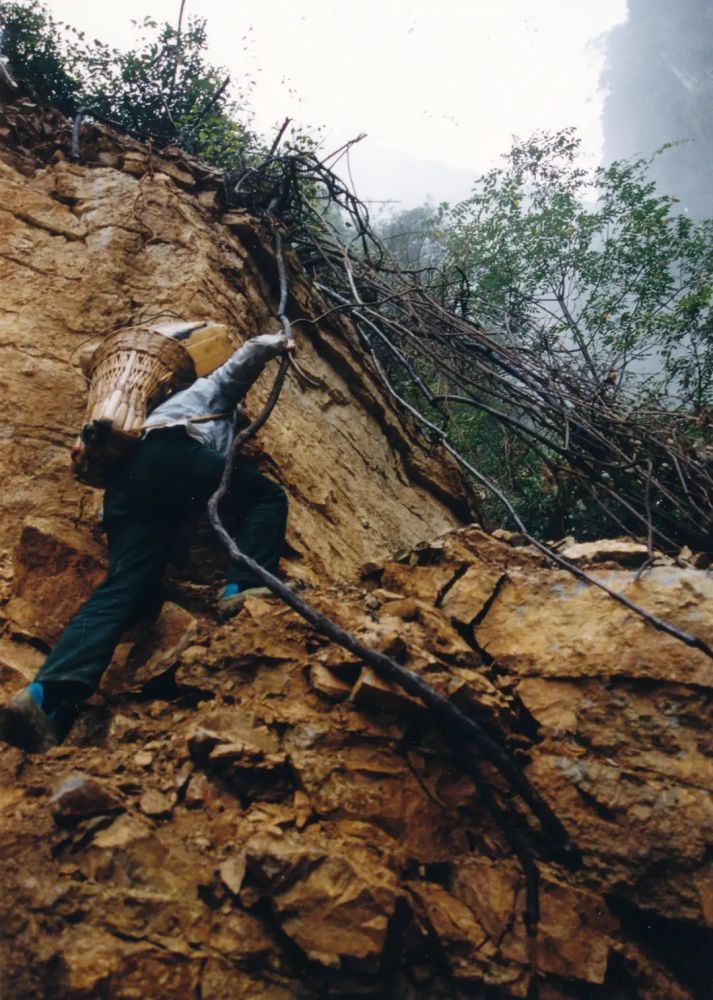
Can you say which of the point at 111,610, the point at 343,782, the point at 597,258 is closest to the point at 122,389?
the point at 111,610

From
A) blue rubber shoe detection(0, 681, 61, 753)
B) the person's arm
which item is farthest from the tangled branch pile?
blue rubber shoe detection(0, 681, 61, 753)

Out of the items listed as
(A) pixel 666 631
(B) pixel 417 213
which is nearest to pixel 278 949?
(A) pixel 666 631

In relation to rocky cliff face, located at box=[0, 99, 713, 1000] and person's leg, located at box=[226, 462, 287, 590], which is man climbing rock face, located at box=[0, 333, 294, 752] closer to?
person's leg, located at box=[226, 462, 287, 590]

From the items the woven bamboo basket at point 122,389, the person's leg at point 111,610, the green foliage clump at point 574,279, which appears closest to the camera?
the person's leg at point 111,610

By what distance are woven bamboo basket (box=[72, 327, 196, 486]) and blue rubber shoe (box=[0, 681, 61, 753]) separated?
0.81 metres

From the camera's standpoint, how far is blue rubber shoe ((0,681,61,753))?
1.70 metres

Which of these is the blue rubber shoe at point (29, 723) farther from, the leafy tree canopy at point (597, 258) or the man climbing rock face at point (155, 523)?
the leafy tree canopy at point (597, 258)

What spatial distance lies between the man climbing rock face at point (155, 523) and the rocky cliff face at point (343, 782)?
124mm

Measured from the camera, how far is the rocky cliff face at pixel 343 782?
1.33 metres

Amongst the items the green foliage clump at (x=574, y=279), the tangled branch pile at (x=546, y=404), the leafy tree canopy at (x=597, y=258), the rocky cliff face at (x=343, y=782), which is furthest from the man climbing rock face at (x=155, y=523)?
the leafy tree canopy at (x=597, y=258)

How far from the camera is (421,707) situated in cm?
175

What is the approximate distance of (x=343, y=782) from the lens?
1.63 metres

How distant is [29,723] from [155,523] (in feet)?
2.60

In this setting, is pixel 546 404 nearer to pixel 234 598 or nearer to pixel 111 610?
pixel 234 598
